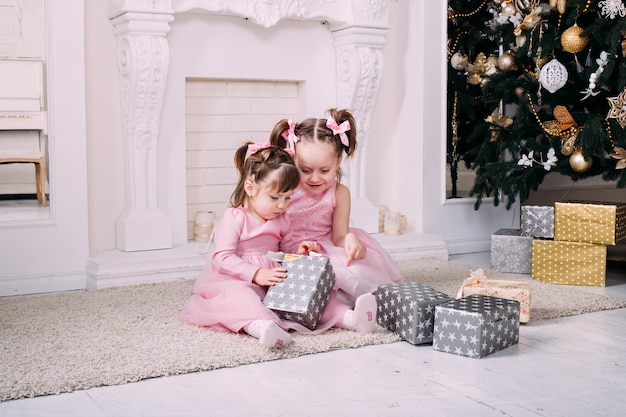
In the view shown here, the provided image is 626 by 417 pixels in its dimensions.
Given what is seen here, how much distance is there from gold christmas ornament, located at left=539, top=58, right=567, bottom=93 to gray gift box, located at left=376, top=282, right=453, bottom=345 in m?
1.40

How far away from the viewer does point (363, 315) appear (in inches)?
95.1

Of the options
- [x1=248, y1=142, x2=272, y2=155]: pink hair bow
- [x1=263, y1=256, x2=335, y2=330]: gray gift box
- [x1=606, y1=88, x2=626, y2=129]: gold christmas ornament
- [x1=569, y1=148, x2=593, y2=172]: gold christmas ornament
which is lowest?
[x1=263, y1=256, x2=335, y2=330]: gray gift box

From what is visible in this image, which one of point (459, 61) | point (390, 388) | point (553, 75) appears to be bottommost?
point (390, 388)

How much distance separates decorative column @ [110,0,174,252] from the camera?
3236 millimetres

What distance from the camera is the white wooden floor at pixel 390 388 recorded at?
1809 millimetres

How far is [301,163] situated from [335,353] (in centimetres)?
73

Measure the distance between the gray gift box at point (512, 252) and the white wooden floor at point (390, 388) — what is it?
1156mm

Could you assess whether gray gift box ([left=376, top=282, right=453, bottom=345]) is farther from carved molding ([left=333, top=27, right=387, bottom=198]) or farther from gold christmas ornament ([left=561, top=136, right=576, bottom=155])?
carved molding ([left=333, top=27, right=387, bottom=198])

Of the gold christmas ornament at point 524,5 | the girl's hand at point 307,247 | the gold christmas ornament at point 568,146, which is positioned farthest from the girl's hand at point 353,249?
the gold christmas ornament at point 524,5

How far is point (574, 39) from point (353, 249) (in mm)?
1482

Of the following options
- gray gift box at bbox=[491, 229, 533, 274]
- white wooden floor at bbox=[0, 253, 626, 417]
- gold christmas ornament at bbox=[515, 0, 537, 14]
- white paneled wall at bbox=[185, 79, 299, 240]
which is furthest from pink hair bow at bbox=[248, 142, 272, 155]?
gold christmas ornament at bbox=[515, 0, 537, 14]

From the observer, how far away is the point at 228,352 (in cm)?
221

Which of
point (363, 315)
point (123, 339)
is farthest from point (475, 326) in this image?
point (123, 339)

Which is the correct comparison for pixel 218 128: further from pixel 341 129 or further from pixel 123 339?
pixel 123 339
